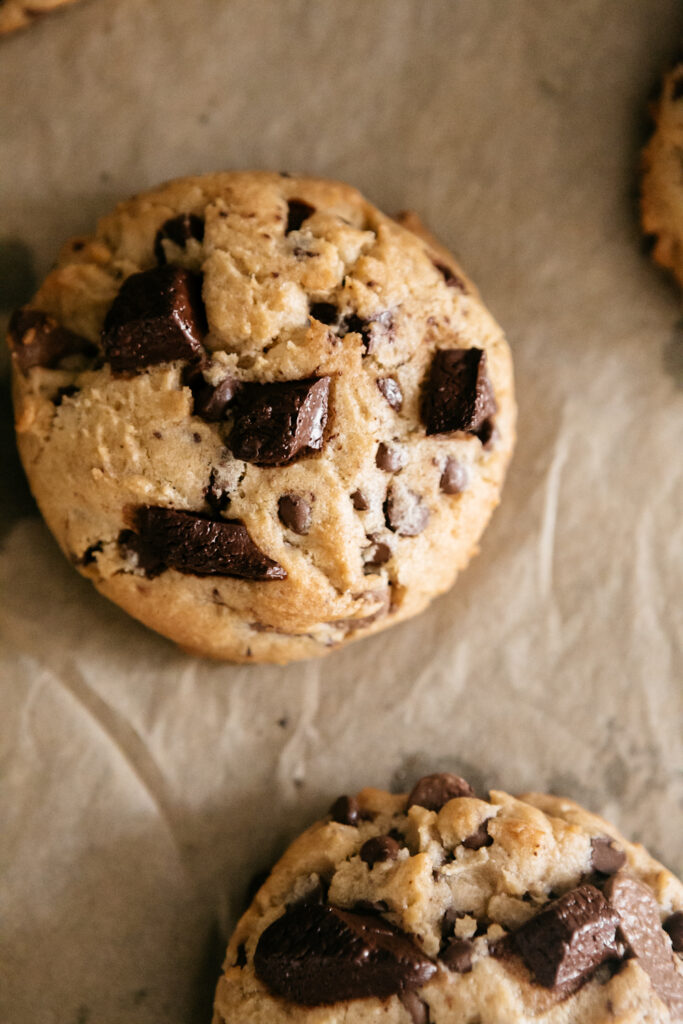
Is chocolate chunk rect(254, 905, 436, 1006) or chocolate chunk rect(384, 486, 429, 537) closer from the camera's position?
chocolate chunk rect(254, 905, 436, 1006)

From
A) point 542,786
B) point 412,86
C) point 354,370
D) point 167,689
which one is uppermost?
point 412,86

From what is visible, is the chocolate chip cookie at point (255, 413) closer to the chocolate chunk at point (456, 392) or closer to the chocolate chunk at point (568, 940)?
the chocolate chunk at point (456, 392)

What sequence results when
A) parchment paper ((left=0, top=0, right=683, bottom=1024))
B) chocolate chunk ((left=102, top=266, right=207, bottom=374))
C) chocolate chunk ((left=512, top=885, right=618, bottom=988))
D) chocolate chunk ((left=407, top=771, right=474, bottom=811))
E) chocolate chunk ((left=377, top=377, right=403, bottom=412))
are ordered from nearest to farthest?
chocolate chunk ((left=512, top=885, right=618, bottom=988)) → chocolate chunk ((left=102, top=266, right=207, bottom=374)) → chocolate chunk ((left=377, top=377, right=403, bottom=412)) → chocolate chunk ((left=407, top=771, right=474, bottom=811)) → parchment paper ((left=0, top=0, right=683, bottom=1024))

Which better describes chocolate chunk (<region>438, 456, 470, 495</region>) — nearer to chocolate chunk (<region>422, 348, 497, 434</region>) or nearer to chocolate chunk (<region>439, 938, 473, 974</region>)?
chocolate chunk (<region>422, 348, 497, 434</region>)

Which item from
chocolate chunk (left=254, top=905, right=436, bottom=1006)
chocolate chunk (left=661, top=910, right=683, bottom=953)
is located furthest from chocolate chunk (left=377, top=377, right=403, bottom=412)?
chocolate chunk (left=661, top=910, right=683, bottom=953)

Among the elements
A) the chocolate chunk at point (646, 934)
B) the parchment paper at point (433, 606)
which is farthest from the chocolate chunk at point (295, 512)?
the chocolate chunk at point (646, 934)

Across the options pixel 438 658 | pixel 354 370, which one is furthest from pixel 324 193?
pixel 438 658

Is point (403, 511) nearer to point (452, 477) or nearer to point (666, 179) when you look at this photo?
point (452, 477)

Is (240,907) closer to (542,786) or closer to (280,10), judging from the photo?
(542,786)

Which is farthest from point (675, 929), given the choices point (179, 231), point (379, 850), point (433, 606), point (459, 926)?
point (179, 231)
